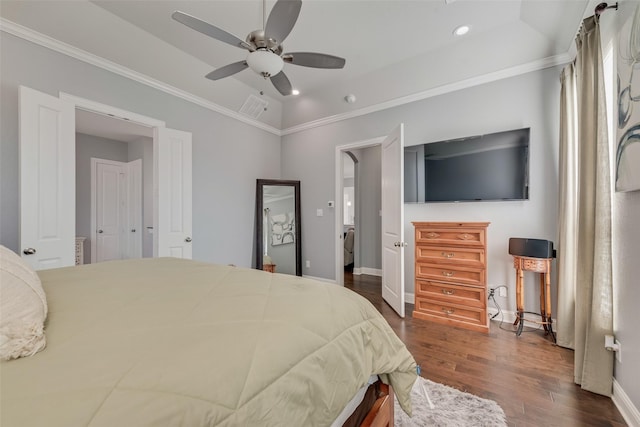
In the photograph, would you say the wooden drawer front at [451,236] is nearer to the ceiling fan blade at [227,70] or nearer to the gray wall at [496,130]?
the gray wall at [496,130]

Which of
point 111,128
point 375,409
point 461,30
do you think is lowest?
point 375,409

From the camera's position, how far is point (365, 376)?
36.8 inches

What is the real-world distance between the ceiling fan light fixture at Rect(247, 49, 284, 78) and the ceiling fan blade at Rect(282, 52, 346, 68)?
0.12 m

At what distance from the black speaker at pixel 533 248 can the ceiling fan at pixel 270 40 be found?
7.68 feet

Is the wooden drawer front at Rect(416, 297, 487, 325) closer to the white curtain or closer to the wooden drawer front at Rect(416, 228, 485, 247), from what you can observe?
the wooden drawer front at Rect(416, 228, 485, 247)

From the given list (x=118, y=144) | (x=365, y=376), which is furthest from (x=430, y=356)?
(x=118, y=144)

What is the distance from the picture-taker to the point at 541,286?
8.36 feet

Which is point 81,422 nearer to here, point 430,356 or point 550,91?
point 430,356

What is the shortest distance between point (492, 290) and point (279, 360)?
9.87 ft

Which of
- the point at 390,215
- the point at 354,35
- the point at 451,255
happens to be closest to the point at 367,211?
the point at 390,215

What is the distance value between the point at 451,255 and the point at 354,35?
2.52 metres

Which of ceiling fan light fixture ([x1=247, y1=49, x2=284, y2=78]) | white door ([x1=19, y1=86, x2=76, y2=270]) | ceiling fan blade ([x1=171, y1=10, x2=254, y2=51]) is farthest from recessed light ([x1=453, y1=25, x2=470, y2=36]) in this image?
white door ([x1=19, y1=86, x2=76, y2=270])

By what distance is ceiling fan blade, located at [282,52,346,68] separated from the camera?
1993 mm

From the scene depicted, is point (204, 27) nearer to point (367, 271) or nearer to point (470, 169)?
point (470, 169)
